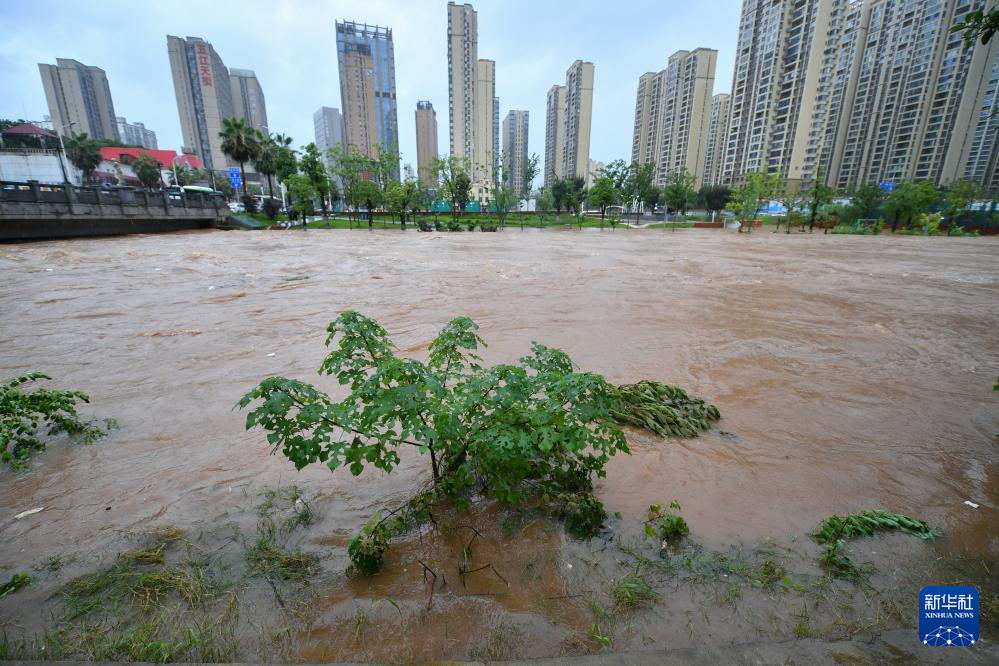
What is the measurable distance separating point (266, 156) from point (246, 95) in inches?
4640

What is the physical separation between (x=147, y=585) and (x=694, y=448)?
14.5ft

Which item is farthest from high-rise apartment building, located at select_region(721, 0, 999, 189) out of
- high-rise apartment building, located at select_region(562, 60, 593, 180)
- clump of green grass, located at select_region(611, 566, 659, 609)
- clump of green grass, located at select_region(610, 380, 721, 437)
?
clump of green grass, located at select_region(611, 566, 659, 609)

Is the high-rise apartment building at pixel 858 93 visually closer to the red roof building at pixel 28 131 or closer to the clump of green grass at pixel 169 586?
the clump of green grass at pixel 169 586

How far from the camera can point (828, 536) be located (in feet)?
9.98

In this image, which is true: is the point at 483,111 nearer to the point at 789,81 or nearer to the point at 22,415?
the point at 789,81

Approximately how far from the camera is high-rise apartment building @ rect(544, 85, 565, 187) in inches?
4200

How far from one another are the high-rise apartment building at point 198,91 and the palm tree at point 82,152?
184 feet

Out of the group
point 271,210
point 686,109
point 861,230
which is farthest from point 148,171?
point 686,109

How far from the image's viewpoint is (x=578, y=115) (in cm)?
9475

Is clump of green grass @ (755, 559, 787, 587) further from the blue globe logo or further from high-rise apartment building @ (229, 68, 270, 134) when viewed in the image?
high-rise apartment building @ (229, 68, 270, 134)

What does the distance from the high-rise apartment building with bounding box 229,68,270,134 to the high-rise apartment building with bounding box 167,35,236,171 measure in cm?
1435

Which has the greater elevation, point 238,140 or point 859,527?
point 238,140

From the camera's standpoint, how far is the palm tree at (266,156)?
1850 inches

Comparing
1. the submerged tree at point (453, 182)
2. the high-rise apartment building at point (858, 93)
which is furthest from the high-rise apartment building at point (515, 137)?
the submerged tree at point (453, 182)
